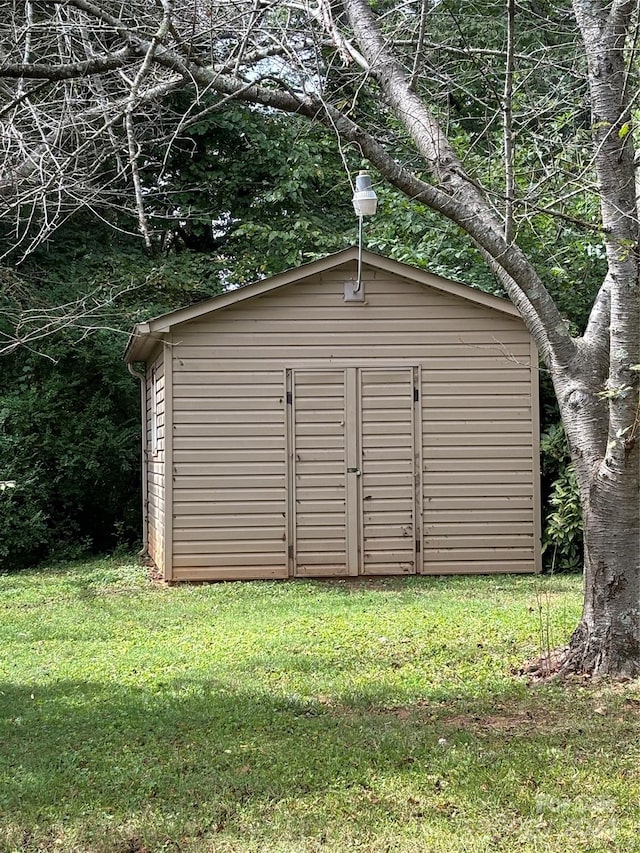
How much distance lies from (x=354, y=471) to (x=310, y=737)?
17.4 ft

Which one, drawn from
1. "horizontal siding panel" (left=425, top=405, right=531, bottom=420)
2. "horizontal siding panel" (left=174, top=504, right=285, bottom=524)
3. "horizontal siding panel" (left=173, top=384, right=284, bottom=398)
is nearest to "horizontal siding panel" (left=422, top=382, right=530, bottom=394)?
"horizontal siding panel" (left=425, top=405, right=531, bottom=420)

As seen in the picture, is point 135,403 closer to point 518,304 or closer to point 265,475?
point 265,475

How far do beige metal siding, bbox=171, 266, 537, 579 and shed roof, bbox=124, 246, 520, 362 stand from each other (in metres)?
0.11

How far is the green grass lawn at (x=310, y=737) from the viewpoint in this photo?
350 cm

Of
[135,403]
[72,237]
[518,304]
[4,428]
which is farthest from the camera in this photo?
[72,237]

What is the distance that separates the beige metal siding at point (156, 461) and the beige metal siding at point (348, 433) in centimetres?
38

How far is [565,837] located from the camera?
3.40 metres

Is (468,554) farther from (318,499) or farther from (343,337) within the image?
(343,337)

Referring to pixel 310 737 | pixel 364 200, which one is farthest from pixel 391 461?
pixel 310 737

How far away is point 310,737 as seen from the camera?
4496 millimetres

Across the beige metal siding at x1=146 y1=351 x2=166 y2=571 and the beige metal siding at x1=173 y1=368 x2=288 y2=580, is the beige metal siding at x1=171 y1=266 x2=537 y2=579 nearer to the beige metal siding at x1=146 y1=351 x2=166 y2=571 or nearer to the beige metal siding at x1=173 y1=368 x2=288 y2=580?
the beige metal siding at x1=173 y1=368 x2=288 y2=580

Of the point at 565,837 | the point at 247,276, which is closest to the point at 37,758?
the point at 565,837

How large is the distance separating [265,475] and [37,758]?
5518 millimetres

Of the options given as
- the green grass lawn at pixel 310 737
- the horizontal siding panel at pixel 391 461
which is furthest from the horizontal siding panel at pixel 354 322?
the green grass lawn at pixel 310 737
